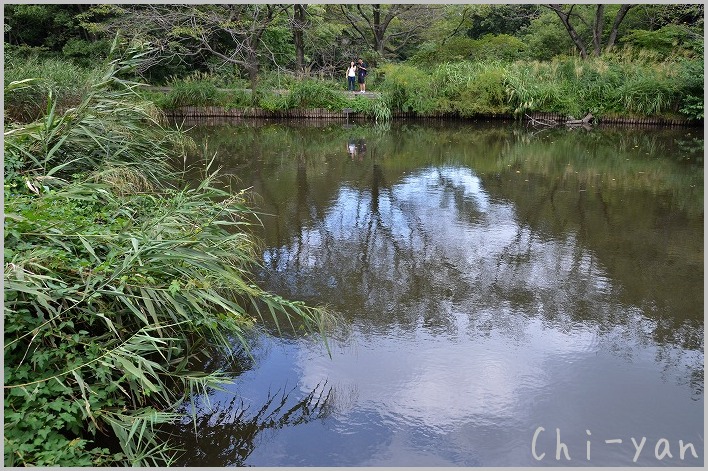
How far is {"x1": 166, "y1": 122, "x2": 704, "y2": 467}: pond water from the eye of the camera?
3467 mm

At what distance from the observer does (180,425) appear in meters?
3.49

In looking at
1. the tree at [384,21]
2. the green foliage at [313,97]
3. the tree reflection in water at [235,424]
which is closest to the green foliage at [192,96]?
the green foliage at [313,97]

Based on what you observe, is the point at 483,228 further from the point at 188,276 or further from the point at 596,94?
the point at 596,94

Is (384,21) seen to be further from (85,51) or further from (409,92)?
(85,51)

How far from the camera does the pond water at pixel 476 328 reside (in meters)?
3.47

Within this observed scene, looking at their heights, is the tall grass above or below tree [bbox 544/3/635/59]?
below

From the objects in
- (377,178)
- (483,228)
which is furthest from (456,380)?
(377,178)

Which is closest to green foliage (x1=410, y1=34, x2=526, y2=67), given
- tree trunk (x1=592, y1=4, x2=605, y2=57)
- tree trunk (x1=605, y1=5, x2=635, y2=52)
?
tree trunk (x1=592, y1=4, x2=605, y2=57)

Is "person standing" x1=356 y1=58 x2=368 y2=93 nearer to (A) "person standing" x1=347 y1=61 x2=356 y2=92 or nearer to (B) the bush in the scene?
(A) "person standing" x1=347 y1=61 x2=356 y2=92

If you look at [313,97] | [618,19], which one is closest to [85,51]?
[313,97]

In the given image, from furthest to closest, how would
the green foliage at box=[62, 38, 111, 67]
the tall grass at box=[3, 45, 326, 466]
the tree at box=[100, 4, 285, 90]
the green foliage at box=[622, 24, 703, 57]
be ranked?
1. the green foliage at box=[62, 38, 111, 67]
2. the green foliage at box=[622, 24, 703, 57]
3. the tree at box=[100, 4, 285, 90]
4. the tall grass at box=[3, 45, 326, 466]

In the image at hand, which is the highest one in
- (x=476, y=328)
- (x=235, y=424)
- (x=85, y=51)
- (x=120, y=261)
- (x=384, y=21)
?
(x=384, y=21)

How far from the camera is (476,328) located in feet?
15.6

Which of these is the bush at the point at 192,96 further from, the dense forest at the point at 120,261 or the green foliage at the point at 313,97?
the green foliage at the point at 313,97
